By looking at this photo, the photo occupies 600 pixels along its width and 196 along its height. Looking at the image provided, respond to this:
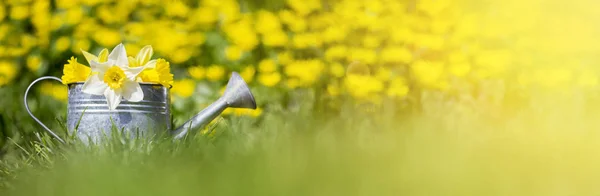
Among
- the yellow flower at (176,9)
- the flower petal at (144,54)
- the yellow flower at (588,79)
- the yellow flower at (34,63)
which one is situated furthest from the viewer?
the yellow flower at (588,79)

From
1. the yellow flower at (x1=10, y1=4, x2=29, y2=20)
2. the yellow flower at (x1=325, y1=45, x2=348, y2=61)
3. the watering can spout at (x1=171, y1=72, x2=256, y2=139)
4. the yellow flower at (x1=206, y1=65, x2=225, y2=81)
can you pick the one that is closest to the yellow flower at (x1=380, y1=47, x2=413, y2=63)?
the yellow flower at (x1=325, y1=45, x2=348, y2=61)

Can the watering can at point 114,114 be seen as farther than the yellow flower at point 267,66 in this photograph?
No

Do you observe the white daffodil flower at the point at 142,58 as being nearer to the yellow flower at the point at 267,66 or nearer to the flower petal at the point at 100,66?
the flower petal at the point at 100,66

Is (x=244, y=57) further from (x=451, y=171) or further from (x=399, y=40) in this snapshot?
(x=451, y=171)

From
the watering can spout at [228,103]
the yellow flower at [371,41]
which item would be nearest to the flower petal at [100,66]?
the watering can spout at [228,103]

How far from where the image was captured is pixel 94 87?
6.26ft

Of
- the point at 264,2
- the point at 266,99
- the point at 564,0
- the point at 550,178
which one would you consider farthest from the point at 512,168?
the point at 564,0

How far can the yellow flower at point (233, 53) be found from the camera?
8.75 ft

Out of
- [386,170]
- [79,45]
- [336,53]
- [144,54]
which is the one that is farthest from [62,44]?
[386,170]

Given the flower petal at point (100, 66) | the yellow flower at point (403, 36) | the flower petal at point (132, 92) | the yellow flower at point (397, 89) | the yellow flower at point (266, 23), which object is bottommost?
the yellow flower at point (397, 89)

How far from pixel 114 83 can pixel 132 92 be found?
5 cm

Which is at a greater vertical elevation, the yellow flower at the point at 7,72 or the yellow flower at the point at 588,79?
the yellow flower at the point at 7,72

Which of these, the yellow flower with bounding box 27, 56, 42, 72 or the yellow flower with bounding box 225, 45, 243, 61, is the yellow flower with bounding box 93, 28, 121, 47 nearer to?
the yellow flower with bounding box 27, 56, 42, 72

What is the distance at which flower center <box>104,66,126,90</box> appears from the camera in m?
1.90
